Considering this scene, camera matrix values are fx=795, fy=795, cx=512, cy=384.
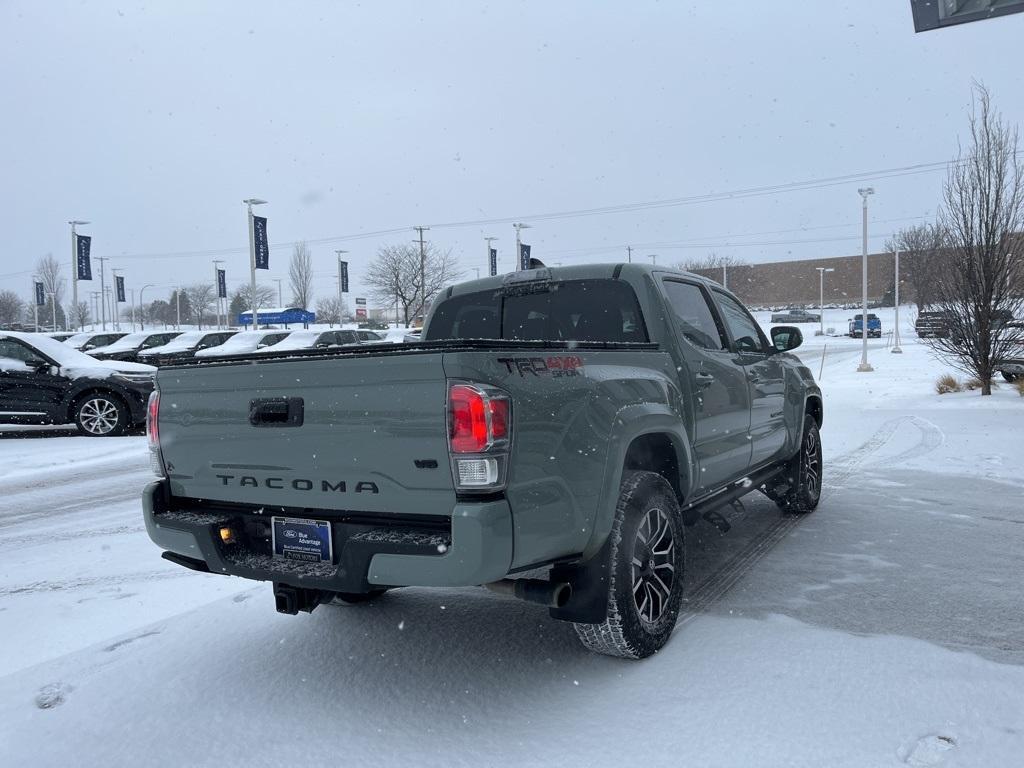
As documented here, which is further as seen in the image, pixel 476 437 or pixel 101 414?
pixel 101 414

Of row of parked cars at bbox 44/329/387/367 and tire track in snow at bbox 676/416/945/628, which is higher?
row of parked cars at bbox 44/329/387/367

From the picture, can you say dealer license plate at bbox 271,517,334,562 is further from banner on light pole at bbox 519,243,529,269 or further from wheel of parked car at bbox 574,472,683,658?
banner on light pole at bbox 519,243,529,269

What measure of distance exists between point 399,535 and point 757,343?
371 cm

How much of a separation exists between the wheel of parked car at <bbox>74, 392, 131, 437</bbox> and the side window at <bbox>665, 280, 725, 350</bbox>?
1071cm

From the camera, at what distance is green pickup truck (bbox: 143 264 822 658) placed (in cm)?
279

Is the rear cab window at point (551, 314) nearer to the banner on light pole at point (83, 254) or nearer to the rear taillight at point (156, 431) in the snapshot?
the rear taillight at point (156, 431)

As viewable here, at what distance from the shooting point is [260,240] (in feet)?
107

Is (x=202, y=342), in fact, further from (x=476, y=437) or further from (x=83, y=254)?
(x=476, y=437)

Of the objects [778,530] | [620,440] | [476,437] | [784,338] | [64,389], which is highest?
[784,338]

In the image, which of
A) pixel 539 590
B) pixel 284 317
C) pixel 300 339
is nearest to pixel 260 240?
pixel 300 339

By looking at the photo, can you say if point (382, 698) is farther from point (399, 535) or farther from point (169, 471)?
point (169, 471)

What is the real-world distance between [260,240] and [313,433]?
31.6 metres

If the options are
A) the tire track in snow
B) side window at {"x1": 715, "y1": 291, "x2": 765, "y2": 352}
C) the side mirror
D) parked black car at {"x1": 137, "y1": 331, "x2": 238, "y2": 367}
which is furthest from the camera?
parked black car at {"x1": 137, "y1": 331, "x2": 238, "y2": 367}

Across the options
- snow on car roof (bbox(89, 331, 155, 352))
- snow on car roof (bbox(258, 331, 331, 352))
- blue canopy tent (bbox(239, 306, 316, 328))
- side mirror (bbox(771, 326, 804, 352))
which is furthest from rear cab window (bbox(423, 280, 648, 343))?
blue canopy tent (bbox(239, 306, 316, 328))
